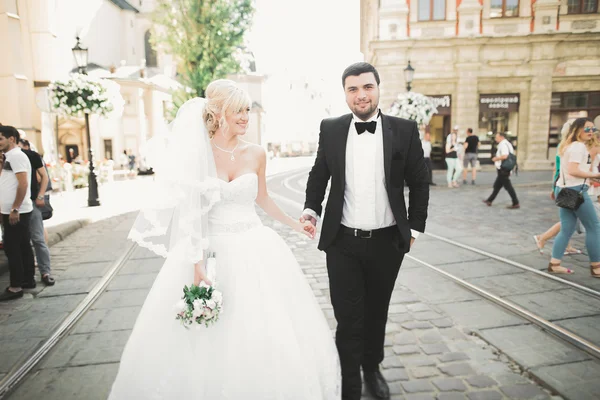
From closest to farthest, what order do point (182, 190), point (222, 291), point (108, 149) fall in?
point (182, 190) → point (222, 291) → point (108, 149)

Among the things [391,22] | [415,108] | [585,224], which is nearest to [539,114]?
[391,22]

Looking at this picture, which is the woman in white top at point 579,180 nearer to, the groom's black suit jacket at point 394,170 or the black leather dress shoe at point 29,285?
the groom's black suit jacket at point 394,170

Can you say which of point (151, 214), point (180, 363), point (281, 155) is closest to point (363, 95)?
point (151, 214)

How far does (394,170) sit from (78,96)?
1108cm

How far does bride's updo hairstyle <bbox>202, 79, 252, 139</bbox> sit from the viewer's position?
2.54 metres

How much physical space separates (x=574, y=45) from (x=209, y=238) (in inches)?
928

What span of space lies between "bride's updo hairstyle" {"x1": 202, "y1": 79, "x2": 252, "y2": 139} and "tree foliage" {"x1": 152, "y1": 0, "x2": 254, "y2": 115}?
60.0 feet

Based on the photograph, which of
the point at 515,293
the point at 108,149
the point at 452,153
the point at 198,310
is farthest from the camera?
the point at 108,149

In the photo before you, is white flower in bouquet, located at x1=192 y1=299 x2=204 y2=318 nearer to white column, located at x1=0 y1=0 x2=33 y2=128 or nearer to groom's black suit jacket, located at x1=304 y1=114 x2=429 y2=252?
groom's black suit jacket, located at x1=304 y1=114 x2=429 y2=252

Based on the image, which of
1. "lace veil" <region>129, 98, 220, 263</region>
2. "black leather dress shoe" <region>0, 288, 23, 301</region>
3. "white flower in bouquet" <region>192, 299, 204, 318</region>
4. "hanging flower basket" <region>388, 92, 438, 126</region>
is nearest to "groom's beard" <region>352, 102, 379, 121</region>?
"lace veil" <region>129, 98, 220, 263</region>

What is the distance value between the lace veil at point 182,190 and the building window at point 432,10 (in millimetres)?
20468

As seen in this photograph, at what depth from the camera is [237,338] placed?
248 cm

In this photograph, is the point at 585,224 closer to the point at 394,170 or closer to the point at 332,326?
the point at 332,326

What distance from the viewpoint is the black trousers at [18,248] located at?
493 cm
